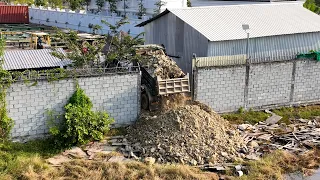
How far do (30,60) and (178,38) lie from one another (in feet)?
21.5

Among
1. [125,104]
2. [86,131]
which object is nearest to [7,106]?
[86,131]

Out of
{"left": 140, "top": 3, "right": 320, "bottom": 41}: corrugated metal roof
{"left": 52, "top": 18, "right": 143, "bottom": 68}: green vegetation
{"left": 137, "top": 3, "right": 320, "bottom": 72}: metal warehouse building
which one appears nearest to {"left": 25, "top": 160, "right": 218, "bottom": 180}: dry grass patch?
{"left": 52, "top": 18, "right": 143, "bottom": 68}: green vegetation

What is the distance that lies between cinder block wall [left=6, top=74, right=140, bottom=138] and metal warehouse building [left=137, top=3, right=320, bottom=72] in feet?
13.5

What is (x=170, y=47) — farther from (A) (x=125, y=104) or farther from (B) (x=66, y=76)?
(B) (x=66, y=76)

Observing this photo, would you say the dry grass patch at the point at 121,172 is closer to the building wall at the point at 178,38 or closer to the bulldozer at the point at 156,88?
the bulldozer at the point at 156,88

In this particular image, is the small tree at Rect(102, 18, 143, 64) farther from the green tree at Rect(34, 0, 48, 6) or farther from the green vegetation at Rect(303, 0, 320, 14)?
the green tree at Rect(34, 0, 48, 6)

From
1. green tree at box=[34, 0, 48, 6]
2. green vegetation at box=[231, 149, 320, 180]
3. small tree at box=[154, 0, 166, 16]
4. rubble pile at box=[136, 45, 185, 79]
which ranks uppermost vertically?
green tree at box=[34, 0, 48, 6]

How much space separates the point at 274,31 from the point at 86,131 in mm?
9793

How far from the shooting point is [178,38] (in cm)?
1934

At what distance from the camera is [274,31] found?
19.0 metres

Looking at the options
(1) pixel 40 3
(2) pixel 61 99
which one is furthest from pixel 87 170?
(1) pixel 40 3

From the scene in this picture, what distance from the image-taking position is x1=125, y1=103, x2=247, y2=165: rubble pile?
13.6m

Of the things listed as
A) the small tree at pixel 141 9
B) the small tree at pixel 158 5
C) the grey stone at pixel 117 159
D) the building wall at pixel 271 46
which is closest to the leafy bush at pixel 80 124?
the grey stone at pixel 117 159

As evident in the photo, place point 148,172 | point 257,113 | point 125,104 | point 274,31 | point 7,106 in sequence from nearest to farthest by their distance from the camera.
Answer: point 148,172 → point 7,106 → point 125,104 → point 257,113 → point 274,31
